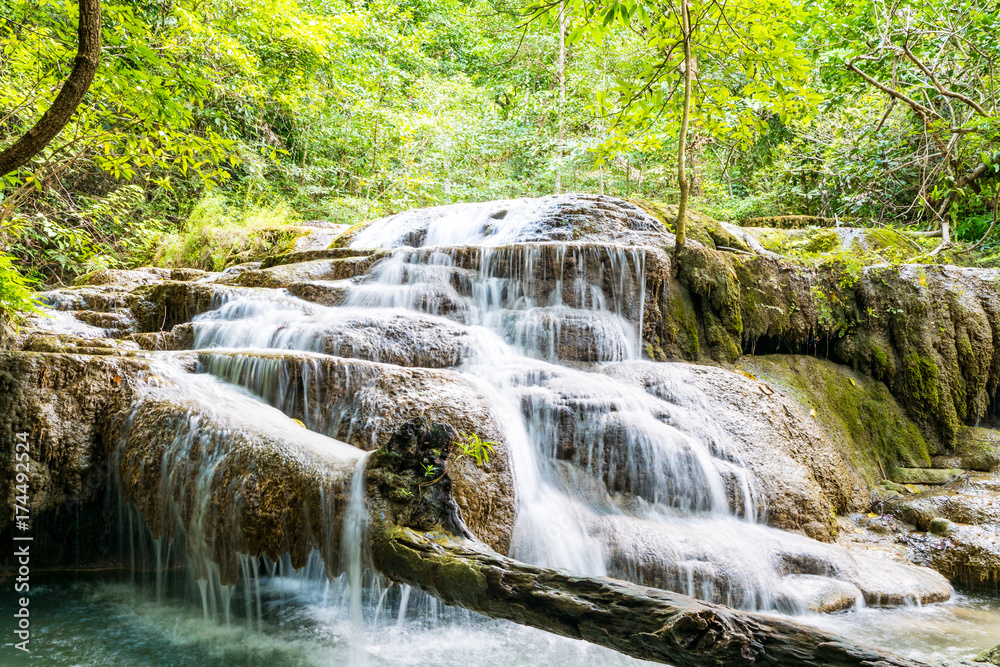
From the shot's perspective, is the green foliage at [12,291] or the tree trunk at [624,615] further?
the green foliage at [12,291]

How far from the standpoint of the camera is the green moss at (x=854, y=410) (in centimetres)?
644

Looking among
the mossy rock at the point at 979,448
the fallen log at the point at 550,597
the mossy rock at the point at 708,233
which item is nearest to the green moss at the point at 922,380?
the mossy rock at the point at 979,448

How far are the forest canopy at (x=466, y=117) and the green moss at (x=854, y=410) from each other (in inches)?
91.7

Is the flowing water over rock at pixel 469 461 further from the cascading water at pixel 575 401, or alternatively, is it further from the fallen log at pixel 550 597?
the fallen log at pixel 550 597

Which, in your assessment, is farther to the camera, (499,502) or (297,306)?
(297,306)

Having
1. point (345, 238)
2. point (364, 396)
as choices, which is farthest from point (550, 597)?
point (345, 238)

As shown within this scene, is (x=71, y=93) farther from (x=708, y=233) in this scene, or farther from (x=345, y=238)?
(x=345, y=238)

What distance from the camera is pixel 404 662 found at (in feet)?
9.48

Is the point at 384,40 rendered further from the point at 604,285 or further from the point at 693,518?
the point at 693,518

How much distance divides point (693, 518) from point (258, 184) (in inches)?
480

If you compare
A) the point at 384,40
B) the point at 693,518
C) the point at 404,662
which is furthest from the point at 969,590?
the point at 384,40

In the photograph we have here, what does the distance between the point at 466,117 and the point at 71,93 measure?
15.1 m

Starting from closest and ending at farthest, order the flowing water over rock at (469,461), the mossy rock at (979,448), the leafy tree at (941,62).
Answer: the flowing water over rock at (469,461) < the leafy tree at (941,62) < the mossy rock at (979,448)

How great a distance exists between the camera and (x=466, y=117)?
16.7 meters
